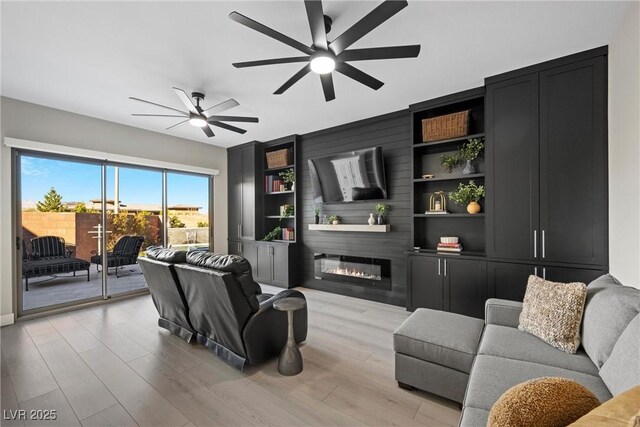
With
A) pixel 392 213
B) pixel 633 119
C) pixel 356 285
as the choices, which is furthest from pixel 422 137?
pixel 356 285

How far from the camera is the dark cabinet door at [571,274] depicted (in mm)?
2615

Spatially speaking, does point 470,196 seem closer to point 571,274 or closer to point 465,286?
point 465,286

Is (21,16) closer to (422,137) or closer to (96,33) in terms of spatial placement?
(96,33)

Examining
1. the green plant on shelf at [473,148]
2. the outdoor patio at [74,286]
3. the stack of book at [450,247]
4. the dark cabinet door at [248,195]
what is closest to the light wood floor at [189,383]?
the outdoor patio at [74,286]

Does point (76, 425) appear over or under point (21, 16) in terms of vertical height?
under

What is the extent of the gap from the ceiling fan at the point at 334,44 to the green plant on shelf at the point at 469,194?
188 cm

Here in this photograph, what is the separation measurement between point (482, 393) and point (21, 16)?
3.97 meters

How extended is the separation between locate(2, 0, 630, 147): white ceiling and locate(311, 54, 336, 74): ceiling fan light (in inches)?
14.2

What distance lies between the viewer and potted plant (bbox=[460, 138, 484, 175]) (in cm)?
340

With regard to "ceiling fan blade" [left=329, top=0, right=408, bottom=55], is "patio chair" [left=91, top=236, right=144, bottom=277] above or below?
below

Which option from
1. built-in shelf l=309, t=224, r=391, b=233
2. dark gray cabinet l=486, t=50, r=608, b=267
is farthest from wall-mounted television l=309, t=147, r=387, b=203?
dark gray cabinet l=486, t=50, r=608, b=267

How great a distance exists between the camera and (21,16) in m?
2.12

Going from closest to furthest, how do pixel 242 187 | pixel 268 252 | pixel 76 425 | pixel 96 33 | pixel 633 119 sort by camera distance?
pixel 76 425 < pixel 633 119 < pixel 96 33 < pixel 268 252 < pixel 242 187

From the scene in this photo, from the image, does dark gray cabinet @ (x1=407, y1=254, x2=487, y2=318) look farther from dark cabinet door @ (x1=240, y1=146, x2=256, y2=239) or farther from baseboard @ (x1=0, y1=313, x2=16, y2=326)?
baseboard @ (x1=0, y1=313, x2=16, y2=326)
